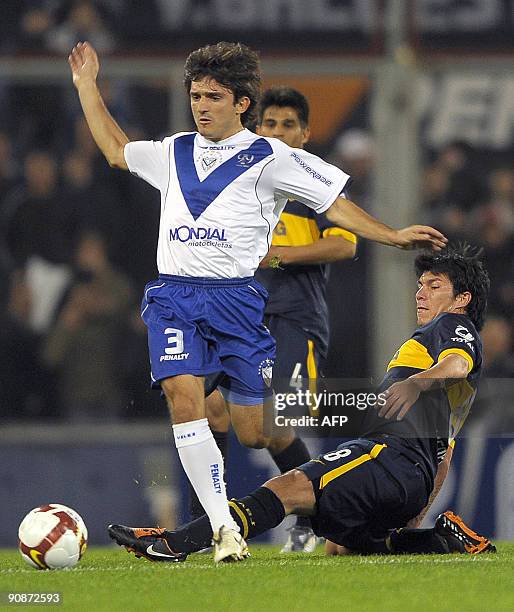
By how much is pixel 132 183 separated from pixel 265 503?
501 centimetres

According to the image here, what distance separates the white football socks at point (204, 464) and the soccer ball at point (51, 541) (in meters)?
0.44

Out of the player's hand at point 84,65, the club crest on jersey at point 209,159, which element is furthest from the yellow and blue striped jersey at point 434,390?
the player's hand at point 84,65

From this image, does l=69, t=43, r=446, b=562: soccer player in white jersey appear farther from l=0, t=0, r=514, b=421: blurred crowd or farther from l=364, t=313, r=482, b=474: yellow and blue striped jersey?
l=0, t=0, r=514, b=421: blurred crowd

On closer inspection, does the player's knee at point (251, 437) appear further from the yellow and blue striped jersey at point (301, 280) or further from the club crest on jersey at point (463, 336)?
the yellow and blue striped jersey at point (301, 280)

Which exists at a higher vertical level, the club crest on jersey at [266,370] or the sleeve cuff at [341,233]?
the sleeve cuff at [341,233]

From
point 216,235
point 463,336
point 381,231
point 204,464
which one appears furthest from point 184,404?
point 463,336

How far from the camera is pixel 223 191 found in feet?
18.2

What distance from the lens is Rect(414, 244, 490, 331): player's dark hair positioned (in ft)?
19.1

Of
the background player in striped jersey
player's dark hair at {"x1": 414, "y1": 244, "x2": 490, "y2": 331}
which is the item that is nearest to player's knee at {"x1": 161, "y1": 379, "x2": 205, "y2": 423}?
player's dark hair at {"x1": 414, "y1": 244, "x2": 490, "y2": 331}

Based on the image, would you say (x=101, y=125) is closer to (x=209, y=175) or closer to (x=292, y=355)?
(x=209, y=175)

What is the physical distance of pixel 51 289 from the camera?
9.88m

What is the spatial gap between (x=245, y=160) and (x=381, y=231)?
0.57 m

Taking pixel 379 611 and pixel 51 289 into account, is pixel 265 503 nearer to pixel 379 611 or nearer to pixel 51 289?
pixel 379 611

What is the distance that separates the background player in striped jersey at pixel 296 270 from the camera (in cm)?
685
